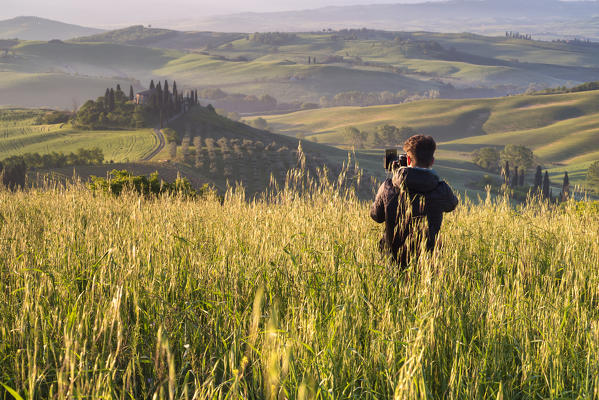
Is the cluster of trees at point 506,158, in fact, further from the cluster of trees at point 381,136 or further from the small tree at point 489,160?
the cluster of trees at point 381,136

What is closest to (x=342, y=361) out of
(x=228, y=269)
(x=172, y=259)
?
(x=228, y=269)

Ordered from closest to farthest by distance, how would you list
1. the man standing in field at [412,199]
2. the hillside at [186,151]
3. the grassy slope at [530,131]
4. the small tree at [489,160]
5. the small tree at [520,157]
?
the man standing in field at [412,199], the hillside at [186,151], the small tree at [520,157], the small tree at [489,160], the grassy slope at [530,131]

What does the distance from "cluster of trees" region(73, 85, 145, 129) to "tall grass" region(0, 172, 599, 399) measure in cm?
11223

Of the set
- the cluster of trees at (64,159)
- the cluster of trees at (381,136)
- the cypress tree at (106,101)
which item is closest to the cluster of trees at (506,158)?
the cluster of trees at (381,136)

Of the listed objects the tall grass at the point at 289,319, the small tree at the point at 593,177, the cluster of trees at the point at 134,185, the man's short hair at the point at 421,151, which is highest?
the man's short hair at the point at 421,151

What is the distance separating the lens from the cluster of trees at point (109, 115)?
108938 mm

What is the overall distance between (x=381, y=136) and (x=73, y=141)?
356 feet

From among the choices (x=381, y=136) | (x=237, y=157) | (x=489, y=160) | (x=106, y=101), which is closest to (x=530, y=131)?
(x=489, y=160)

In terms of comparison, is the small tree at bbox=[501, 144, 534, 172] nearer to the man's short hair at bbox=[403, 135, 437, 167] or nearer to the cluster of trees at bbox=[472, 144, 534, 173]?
the cluster of trees at bbox=[472, 144, 534, 173]

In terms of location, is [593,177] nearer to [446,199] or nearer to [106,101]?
[106,101]

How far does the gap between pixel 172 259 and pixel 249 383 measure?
4.63 ft

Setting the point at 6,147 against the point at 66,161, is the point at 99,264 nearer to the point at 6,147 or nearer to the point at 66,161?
the point at 66,161

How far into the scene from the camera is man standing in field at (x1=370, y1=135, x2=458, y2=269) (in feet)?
15.4

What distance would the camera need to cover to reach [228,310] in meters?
3.26
